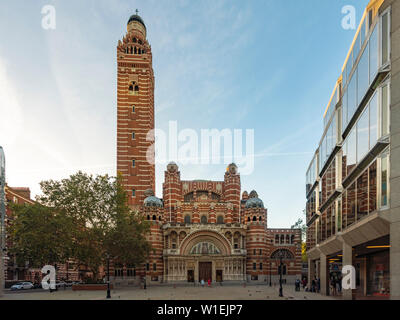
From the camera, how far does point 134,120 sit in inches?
2685

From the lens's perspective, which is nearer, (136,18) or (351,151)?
(351,151)

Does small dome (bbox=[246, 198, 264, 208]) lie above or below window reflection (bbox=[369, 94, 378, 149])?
below

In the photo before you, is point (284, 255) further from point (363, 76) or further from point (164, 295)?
point (363, 76)

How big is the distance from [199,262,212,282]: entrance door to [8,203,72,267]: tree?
1011 inches

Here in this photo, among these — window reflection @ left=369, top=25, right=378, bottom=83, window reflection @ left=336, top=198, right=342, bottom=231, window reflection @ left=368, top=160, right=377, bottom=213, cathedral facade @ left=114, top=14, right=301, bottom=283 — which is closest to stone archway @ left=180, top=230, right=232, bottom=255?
cathedral facade @ left=114, top=14, right=301, bottom=283

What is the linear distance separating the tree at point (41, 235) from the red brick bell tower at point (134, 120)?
81.5 ft

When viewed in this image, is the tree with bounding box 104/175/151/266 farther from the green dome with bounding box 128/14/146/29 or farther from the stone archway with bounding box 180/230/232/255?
the green dome with bounding box 128/14/146/29

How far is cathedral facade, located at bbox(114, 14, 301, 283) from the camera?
60.1m

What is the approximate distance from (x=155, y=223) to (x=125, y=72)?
29312 mm

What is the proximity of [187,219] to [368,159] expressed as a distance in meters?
46.1

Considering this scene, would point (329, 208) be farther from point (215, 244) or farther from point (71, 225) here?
point (215, 244)

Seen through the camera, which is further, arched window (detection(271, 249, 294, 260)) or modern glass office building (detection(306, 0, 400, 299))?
arched window (detection(271, 249, 294, 260))

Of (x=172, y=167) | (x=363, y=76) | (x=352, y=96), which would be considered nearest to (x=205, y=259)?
(x=172, y=167)

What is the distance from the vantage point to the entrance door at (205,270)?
60.7 m
